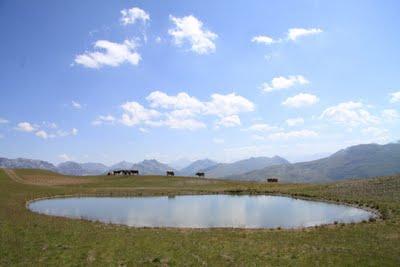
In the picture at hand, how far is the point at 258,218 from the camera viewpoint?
45062 mm

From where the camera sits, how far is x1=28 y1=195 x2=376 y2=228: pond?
4181 cm

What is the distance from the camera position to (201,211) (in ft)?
168

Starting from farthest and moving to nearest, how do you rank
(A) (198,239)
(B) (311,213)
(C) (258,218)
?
(B) (311,213)
(C) (258,218)
(A) (198,239)

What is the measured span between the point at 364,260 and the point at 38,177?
99986 mm

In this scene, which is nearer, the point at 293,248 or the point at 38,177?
the point at 293,248

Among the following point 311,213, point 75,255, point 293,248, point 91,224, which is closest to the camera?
point 75,255

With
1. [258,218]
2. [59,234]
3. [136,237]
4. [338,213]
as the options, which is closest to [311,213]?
[338,213]

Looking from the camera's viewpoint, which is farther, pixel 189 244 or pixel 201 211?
pixel 201 211

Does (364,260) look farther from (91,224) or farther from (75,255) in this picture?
(91,224)

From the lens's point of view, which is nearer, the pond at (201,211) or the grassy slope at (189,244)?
the grassy slope at (189,244)

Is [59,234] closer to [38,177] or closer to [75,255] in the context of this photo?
[75,255]

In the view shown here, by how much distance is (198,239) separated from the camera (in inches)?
1188

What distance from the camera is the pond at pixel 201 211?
1646 inches

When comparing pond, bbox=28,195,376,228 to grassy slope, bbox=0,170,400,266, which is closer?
grassy slope, bbox=0,170,400,266
